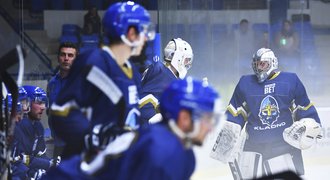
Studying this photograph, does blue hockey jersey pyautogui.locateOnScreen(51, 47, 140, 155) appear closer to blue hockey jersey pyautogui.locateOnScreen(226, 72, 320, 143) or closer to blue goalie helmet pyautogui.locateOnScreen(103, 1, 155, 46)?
blue goalie helmet pyautogui.locateOnScreen(103, 1, 155, 46)

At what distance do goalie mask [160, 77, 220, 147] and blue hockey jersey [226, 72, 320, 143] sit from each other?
4080mm

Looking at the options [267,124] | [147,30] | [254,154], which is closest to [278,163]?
[254,154]

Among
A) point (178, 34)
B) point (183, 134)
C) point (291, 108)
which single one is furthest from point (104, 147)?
point (178, 34)

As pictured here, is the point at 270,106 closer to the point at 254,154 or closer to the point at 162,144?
the point at 254,154

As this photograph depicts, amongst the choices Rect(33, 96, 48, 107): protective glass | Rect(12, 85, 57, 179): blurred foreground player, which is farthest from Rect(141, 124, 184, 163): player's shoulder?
Rect(33, 96, 48, 107): protective glass

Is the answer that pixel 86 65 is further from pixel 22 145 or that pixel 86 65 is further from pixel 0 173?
pixel 22 145

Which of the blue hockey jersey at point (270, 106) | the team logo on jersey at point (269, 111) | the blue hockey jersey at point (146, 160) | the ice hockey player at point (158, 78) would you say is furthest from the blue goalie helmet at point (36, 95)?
the blue hockey jersey at point (146, 160)

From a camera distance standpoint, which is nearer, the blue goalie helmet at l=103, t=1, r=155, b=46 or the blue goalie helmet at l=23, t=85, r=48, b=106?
the blue goalie helmet at l=103, t=1, r=155, b=46

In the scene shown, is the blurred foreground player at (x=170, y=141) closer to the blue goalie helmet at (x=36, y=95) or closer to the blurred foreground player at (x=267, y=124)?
the blue goalie helmet at (x=36, y=95)

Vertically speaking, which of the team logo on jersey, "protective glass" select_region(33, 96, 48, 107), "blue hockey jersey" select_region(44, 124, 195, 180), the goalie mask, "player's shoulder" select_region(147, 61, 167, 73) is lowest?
the team logo on jersey

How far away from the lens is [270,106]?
6.68m

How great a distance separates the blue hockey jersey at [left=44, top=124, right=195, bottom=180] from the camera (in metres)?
2.48

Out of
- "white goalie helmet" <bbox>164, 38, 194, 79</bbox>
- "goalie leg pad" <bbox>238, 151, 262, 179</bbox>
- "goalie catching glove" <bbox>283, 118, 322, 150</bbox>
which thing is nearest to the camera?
"white goalie helmet" <bbox>164, 38, 194, 79</bbox>

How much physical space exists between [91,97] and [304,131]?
12.0ft
